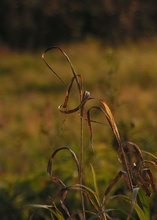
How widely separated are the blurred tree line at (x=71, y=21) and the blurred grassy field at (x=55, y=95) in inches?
18.2

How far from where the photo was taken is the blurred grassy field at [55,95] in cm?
493

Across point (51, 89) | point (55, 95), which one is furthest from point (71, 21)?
point (55, 95)

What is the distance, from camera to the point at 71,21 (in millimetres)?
12617

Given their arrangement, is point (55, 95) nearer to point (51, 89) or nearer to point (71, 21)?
point (51, 89)

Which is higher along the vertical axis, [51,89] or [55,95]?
[51,89]

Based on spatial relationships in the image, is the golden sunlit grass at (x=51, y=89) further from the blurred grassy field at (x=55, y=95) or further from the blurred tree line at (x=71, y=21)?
the blurred tree line at (x=71, y=21)

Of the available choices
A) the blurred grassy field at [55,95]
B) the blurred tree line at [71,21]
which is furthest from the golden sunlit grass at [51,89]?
the blurred tree line at [71,21]

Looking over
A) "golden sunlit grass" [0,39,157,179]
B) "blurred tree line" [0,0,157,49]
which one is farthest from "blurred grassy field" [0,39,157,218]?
"blurred tree line" [0,0,157,49]

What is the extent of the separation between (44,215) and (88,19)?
33.2ft

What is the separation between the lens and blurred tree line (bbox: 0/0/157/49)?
12117 millimetres

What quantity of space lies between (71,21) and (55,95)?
4.33m

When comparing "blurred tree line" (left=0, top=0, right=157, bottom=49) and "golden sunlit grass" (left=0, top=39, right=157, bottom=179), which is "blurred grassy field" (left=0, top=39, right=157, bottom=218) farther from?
"blurred tree line" (left=0, top=0, right=157, bottom=49)

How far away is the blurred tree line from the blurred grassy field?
46cm

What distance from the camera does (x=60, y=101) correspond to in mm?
8016
